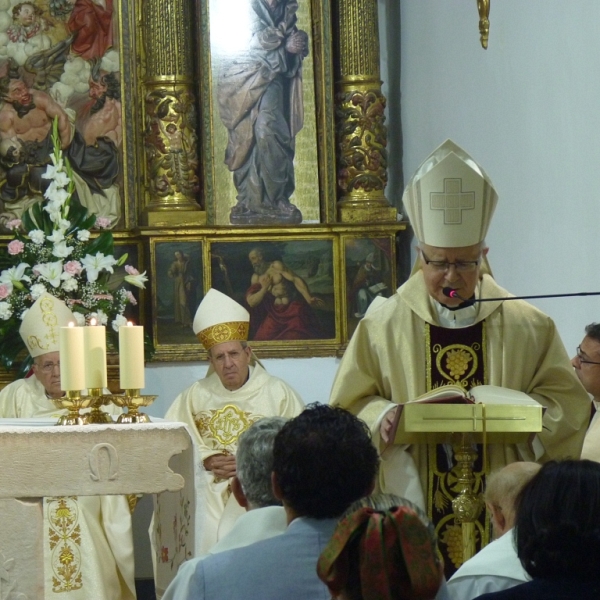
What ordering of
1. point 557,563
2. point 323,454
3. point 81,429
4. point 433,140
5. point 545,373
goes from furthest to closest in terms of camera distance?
point 433,140, point 545,373, point 81,429, point 323,454, point 557,563

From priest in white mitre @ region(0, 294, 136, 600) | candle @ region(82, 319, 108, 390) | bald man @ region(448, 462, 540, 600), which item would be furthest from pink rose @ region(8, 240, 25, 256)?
bald man @ region(448, 462, 540, 600)

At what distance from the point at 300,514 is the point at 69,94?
23.7ft

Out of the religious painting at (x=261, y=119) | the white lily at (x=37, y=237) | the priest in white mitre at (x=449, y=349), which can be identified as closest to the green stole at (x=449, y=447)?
the priest in white mitre at (x=449, y=349)

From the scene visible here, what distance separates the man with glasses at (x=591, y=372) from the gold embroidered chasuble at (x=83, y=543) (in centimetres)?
312

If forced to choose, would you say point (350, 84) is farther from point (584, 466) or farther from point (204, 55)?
point (584, 466)

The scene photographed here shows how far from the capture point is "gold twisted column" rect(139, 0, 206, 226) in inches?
364

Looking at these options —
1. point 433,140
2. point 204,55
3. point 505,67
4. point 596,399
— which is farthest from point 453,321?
point 204,55

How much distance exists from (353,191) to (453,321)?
14.8 feet

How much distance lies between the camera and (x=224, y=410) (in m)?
7.55

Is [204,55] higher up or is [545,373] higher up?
[204,55]

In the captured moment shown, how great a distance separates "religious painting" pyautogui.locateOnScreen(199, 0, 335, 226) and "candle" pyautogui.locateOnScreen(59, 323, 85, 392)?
4828mm

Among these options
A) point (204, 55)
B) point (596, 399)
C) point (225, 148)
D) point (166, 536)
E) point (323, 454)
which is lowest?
point (166, 536)

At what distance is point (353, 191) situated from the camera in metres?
9.36

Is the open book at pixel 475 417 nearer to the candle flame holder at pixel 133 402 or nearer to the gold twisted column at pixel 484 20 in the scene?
the candle flame holder at pixel 133 402
